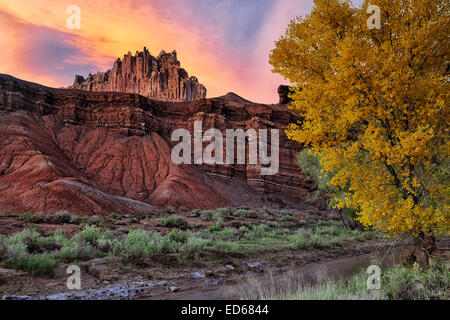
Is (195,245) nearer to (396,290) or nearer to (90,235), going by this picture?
(90,235)

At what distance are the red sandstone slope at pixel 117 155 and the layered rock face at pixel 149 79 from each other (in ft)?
143

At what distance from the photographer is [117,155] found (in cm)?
4809

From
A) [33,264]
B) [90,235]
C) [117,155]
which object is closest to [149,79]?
[117,155]

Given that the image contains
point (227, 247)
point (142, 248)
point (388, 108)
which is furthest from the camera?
point (227, 247)

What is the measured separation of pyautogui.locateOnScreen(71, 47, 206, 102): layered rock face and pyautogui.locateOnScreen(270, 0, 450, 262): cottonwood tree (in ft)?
319

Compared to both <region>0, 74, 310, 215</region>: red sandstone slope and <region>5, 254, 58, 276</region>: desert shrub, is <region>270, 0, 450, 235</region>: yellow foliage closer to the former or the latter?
<region>5, 254, 58, 276</region>: desert shrub

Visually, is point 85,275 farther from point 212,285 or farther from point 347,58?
point 347,58

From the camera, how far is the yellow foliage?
6.80 m

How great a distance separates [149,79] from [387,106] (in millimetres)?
104044

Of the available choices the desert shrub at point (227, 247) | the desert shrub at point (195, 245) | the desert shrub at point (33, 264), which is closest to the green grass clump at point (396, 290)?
the desert shrub at point (33, 264)

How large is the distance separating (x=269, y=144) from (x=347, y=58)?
171 feet

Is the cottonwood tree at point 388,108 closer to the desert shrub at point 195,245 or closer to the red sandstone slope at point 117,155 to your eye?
the desert shrub at point 195,245

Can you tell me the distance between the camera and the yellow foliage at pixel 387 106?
6.80m

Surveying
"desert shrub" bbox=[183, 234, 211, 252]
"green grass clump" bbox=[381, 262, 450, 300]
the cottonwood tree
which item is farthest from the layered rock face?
"green grass clump" bbox=[381, 262, 450, 300]
